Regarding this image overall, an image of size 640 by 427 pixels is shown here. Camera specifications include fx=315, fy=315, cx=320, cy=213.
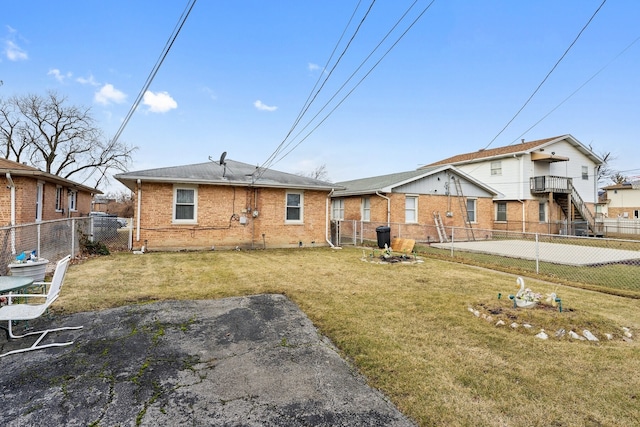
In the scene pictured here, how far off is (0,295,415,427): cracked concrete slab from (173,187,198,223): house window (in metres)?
8.15

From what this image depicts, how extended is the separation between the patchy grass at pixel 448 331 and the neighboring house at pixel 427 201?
863cm

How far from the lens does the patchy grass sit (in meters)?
2.61

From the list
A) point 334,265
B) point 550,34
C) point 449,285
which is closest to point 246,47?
point 334,265

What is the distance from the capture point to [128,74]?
11906 mm

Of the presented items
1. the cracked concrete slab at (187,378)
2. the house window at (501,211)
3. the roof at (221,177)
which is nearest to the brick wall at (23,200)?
the roof at (221,177)

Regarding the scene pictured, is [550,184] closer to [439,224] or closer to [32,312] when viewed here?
[439,224]

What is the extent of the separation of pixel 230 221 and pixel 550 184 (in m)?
22.3

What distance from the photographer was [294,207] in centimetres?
1416

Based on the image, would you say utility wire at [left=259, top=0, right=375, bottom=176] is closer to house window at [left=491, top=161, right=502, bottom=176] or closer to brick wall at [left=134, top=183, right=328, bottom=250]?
brick wall at [left=134, top=183, right=328, bottom=250]

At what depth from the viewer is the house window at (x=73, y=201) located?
1948 centimetres

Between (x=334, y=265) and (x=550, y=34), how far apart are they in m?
9.65

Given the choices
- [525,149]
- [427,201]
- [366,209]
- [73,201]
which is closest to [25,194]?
[73,201]

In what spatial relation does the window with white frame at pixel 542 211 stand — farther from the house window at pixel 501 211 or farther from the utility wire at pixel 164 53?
the utility wire at pixel 164 53

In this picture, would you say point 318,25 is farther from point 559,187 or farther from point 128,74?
point 559,187
